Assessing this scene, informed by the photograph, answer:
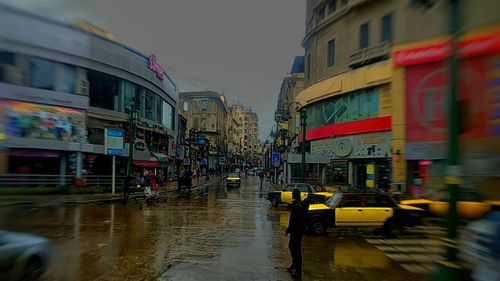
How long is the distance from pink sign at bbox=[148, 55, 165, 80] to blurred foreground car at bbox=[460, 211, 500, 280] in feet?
147

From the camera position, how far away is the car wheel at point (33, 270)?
309 inches

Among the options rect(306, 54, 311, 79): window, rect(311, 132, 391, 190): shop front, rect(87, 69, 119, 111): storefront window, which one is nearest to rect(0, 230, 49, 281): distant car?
rect(311, 132, 391, 190): shop front

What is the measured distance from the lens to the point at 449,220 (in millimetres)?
6398

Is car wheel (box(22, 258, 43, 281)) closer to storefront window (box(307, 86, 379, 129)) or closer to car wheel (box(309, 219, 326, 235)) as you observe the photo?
car wheel (box(309, 219, 326, 235))

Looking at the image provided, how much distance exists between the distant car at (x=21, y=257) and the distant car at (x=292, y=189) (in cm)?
1640

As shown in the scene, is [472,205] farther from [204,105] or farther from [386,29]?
[204,105]

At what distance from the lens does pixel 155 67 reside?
1966 inches

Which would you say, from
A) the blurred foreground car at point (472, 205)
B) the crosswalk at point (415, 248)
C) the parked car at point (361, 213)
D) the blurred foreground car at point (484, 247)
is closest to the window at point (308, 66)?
the crosswalk at point (415, 248)

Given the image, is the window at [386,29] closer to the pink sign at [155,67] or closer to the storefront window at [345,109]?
the storefront window at [345,109]

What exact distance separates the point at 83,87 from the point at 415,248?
1158 inches

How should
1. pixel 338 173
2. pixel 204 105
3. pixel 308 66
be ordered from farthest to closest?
pixel 204 105 < pixel 308 66 < pixel 338 173

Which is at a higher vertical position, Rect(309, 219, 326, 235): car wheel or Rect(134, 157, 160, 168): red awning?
Rect(134, 157, 160, 168): red awning

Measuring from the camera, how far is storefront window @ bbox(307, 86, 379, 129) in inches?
1284

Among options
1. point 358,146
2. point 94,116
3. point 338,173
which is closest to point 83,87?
point 94,116
